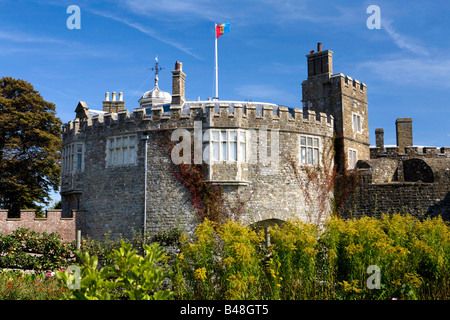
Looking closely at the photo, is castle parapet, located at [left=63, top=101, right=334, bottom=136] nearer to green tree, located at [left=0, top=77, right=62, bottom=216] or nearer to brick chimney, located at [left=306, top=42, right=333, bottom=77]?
brick chimney, located at [left=306, top=42, right=333, bottom=77]

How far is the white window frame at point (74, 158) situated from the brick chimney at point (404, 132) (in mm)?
19228

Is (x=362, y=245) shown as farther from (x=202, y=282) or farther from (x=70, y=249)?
(x=70, y=249)

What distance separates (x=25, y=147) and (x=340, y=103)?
21847mm

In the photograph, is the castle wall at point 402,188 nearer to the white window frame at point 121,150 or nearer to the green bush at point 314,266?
the green bush at point 314,266

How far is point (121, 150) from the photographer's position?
81.1 feet

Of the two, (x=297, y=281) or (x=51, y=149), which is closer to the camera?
(x=297, y=281)

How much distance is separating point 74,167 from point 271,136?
1077cm

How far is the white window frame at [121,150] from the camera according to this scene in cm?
2431

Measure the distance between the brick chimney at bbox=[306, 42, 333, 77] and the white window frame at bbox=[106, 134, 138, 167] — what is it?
11486 millimetres

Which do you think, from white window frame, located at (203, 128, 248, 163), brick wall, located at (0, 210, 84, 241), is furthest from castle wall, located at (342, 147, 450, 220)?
brick wall, located at (0, 210, 84, 241)

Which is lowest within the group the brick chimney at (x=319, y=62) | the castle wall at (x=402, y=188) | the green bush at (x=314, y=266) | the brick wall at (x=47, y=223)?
the green bush at (x=314, y=266)

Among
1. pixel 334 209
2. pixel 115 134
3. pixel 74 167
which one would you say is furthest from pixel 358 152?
pixel 74 167

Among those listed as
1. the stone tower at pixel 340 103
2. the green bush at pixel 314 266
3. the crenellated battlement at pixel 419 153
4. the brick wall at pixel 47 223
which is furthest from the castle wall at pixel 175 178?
Answer: the green bush at pixel 314 266
